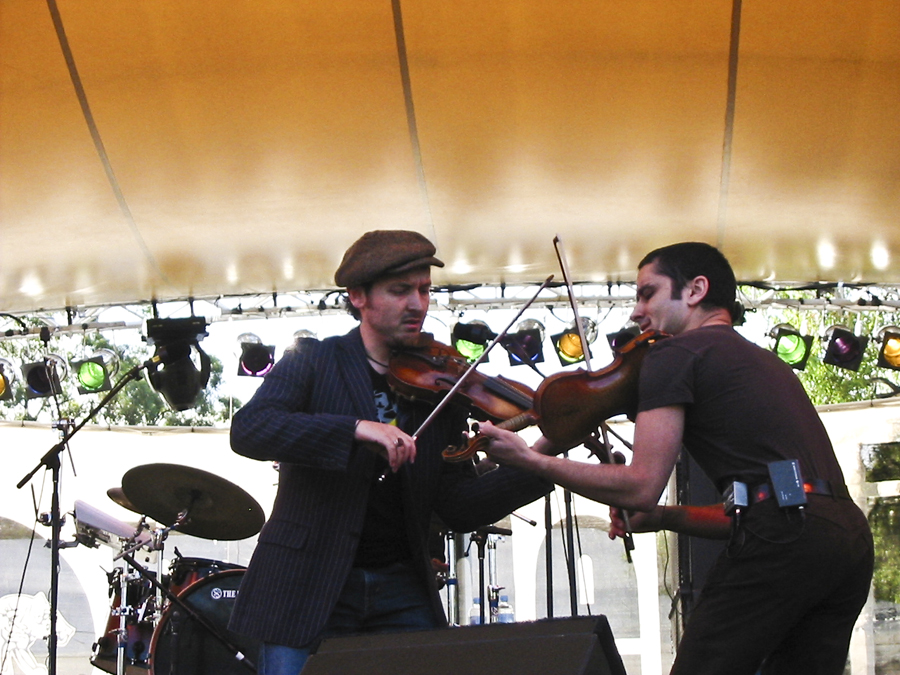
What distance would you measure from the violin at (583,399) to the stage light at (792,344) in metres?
4.79

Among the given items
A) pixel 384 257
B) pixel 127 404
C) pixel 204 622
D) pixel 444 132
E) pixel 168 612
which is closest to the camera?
pixel 384 257

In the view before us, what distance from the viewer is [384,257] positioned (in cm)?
259

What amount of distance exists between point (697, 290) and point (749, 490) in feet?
1.82

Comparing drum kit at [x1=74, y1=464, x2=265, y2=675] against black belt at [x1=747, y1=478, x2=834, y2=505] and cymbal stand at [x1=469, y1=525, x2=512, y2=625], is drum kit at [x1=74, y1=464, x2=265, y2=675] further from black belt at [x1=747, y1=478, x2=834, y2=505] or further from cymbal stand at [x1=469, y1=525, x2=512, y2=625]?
black belt at [x1=747, y1=478, x2=834, y2=505]

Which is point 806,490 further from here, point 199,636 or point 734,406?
point 199,636

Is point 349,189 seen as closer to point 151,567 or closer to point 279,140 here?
point 279,140

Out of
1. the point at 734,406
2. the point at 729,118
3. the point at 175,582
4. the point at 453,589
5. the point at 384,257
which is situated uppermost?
the point at 729,118

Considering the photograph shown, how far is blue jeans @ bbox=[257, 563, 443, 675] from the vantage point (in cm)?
233

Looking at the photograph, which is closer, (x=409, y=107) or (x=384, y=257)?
(x=384, y=257)

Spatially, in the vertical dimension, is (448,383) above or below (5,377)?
below

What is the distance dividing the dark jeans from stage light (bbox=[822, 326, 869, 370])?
503cm

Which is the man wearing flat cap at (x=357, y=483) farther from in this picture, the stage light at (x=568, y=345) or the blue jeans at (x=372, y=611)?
the stage light at (x=568, y=345)

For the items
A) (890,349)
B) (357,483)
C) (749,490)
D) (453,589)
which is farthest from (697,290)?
(890,349)

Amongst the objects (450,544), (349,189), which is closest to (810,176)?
(349,189)
